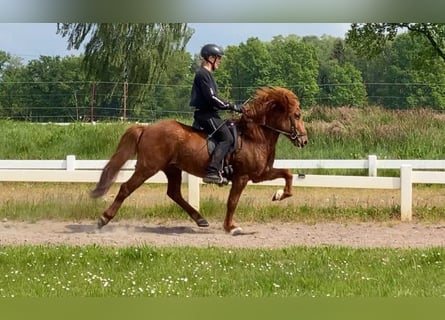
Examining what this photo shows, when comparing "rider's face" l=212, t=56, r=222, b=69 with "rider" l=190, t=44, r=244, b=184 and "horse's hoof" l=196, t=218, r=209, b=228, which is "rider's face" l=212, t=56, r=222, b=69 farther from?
"horse's hoof" l=196, t=218, r=209, b=228

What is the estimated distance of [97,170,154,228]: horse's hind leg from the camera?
6926mm

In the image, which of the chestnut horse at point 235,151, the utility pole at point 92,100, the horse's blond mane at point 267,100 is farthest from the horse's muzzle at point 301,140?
the utility pole at point 92,100

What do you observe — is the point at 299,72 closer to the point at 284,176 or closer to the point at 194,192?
the point at 284,176

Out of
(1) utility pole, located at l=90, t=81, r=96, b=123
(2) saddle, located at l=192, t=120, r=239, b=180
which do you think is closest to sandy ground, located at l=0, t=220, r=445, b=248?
(2) saddle, located at l=192, t=120, r=239, b=180

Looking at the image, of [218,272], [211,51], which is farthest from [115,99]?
[218,272]

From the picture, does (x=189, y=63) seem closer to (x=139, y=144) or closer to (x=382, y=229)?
(x=139, y=144)

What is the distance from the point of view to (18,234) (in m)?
7.07

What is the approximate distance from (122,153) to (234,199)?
1.06 m

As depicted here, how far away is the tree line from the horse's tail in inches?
14.6

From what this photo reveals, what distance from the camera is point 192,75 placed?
279 inches

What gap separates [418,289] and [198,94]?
2591mm

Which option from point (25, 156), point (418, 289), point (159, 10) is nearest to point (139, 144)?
point (25, 156)

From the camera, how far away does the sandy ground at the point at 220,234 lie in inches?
263

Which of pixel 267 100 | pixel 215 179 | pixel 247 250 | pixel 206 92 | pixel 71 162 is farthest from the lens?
pixel 71 162
